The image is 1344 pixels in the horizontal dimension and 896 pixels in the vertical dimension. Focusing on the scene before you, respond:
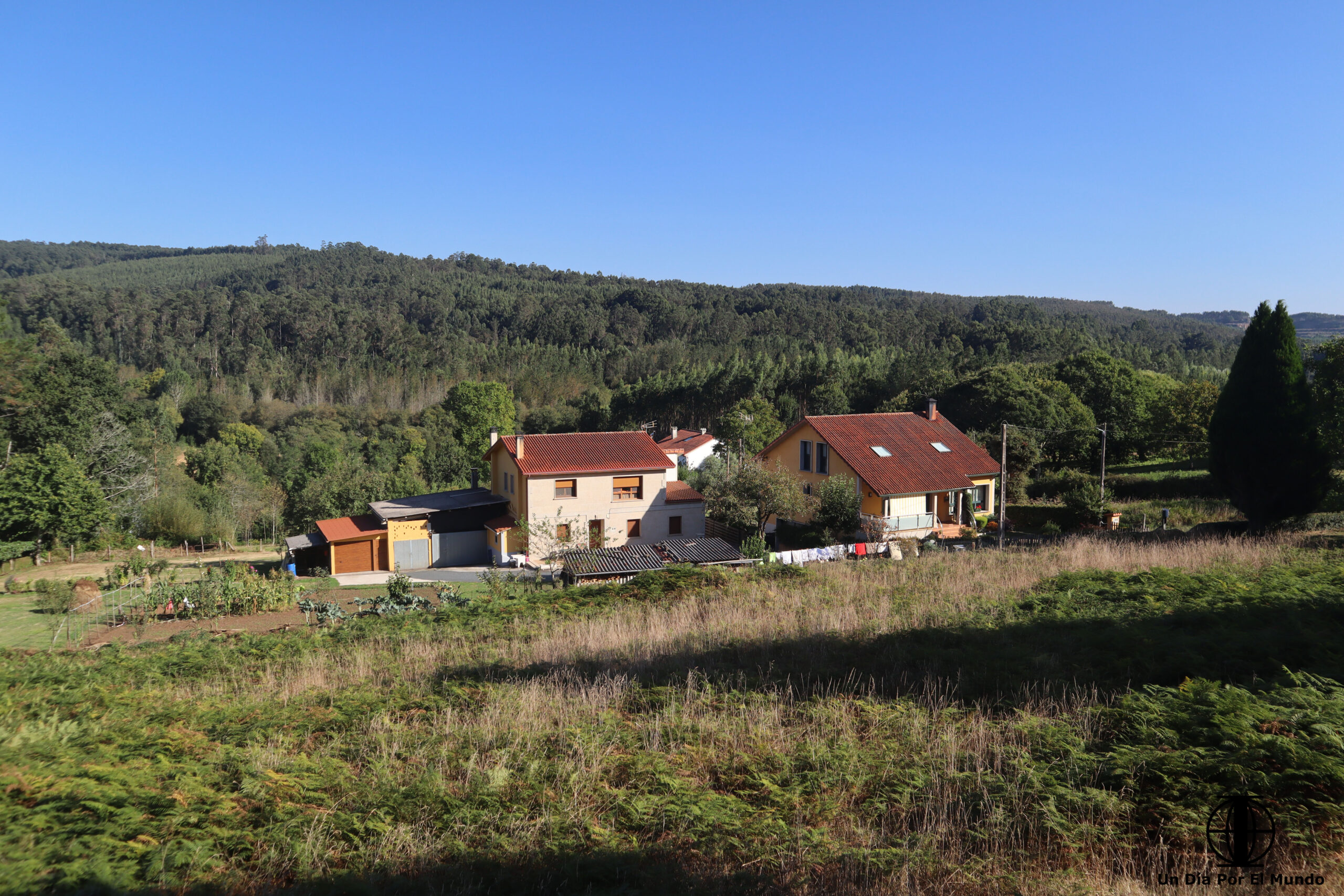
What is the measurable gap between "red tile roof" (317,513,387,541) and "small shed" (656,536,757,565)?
14.7 metres

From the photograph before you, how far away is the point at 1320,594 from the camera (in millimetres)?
8875

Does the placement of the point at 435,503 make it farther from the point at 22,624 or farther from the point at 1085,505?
the point at 1085,505

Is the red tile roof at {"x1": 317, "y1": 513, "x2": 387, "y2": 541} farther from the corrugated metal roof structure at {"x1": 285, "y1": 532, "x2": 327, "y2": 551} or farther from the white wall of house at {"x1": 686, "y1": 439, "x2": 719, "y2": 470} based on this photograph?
the white wall of house at {"x1": 686, "y1": 439, "x2": 719, "y2": 470}

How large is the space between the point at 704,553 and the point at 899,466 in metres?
13.0

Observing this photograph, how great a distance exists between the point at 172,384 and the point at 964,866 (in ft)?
317

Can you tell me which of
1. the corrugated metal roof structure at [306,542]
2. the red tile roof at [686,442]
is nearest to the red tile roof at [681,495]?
the corrugated metal roof structure at [306,542]

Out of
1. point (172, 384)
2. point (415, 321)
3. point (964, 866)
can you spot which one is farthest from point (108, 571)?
point (415, 321)

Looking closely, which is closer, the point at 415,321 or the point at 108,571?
the point at 108,571

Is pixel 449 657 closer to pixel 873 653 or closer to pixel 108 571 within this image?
pixel 873 653

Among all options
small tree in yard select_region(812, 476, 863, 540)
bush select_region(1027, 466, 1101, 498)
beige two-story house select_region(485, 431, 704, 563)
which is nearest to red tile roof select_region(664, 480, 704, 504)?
beige two-story house select_region(485, 431, 704, 563)

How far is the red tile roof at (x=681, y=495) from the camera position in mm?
34156

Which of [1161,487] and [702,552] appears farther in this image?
[1161,487]

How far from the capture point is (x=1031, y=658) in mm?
7492

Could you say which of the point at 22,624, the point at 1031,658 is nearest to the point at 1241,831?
the point at 1031,658
